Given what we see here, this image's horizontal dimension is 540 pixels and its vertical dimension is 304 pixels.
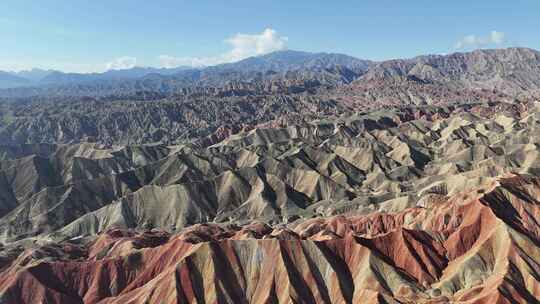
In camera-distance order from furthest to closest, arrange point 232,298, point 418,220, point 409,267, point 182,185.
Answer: point 182,185 → point 418,220 → point 409,267 → point 232,298

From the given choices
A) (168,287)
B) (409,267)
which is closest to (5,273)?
(168,287)

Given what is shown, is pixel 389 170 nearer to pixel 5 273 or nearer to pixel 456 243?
pixel 456 243

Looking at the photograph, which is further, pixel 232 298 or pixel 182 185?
pixel 182 185

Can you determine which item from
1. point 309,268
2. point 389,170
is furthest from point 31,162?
point 309,268

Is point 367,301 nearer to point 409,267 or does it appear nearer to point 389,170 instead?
point 409,267

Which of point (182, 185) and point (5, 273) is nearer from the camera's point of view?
point (5, 273)

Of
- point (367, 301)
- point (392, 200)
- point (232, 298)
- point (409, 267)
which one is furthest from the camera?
point (392, 200)
